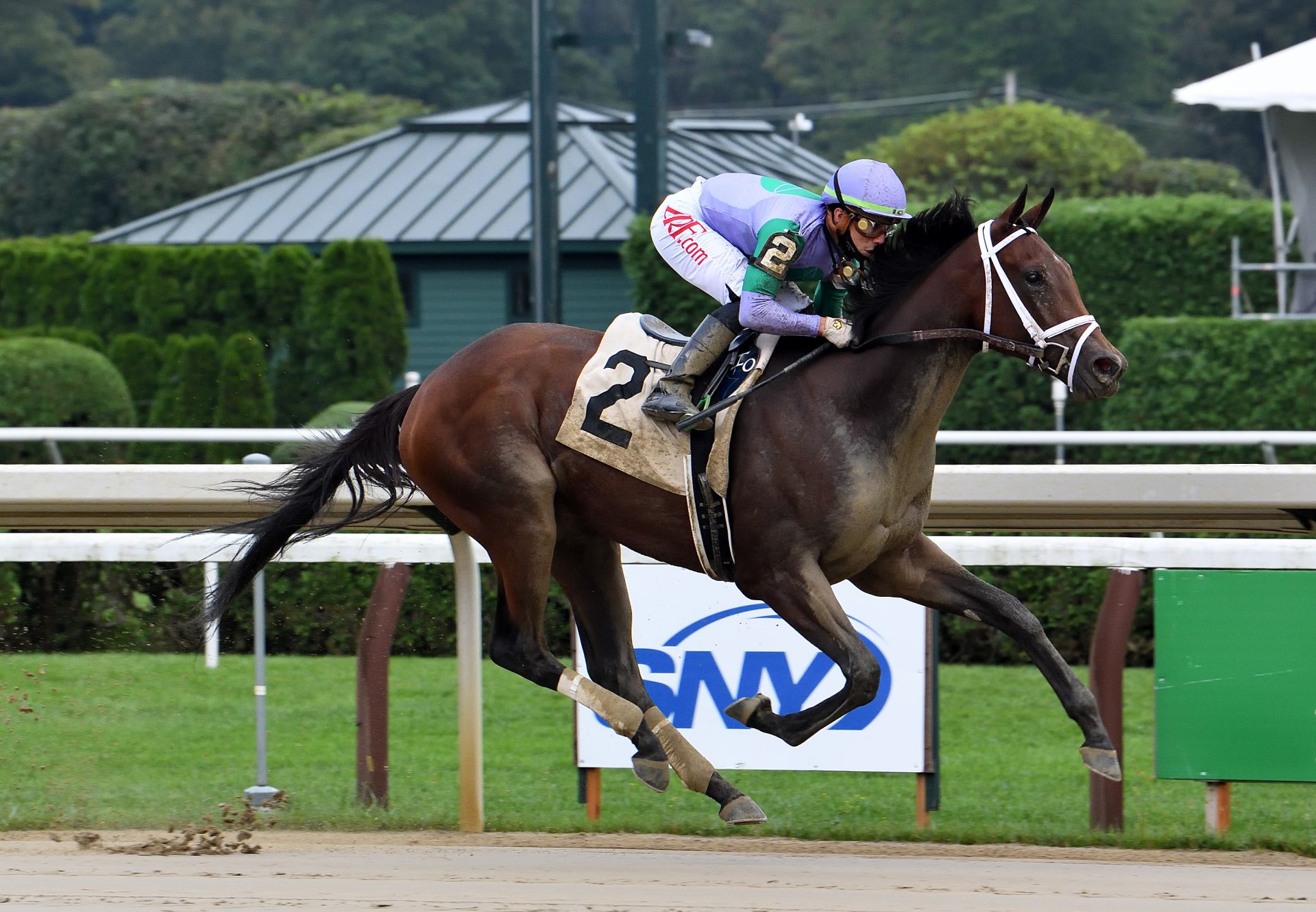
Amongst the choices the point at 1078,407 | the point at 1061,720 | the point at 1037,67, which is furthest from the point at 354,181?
the point at 1037,67

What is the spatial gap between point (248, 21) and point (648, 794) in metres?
45.5

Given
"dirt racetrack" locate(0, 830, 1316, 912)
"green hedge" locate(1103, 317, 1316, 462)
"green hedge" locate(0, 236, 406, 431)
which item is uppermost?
"green hedge" locate(0, 236, 406, 431)

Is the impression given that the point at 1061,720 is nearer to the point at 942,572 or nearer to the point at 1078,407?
the point at 942,572

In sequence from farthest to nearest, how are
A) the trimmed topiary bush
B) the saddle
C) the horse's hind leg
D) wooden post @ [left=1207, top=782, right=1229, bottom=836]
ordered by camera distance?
the trimmed topiary bush → wooden post @ [left=1207, top=782, right=1229, bottom=836] → the horse's hind leg → the saddle

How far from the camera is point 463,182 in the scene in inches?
740

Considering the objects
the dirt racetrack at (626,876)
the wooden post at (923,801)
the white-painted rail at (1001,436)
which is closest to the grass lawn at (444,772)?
the wooden post at (923,801)

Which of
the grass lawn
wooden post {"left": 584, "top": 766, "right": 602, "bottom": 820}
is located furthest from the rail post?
wooden post {"left": 584, "top": 766, "right": 602, "bottom": 820}

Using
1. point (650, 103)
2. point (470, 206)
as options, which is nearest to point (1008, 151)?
point (470, 206)

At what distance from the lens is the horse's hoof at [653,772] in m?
4.40

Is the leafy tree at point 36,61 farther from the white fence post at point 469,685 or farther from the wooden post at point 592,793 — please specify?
the wooden post at point 592,793

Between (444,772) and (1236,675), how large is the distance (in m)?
2.45

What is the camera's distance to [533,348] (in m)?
4.57

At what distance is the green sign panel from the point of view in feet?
15.0

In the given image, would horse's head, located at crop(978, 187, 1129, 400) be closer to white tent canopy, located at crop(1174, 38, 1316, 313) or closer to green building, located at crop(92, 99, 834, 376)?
white tent canopy, located at crop(1174, 38, 1316, 313)
